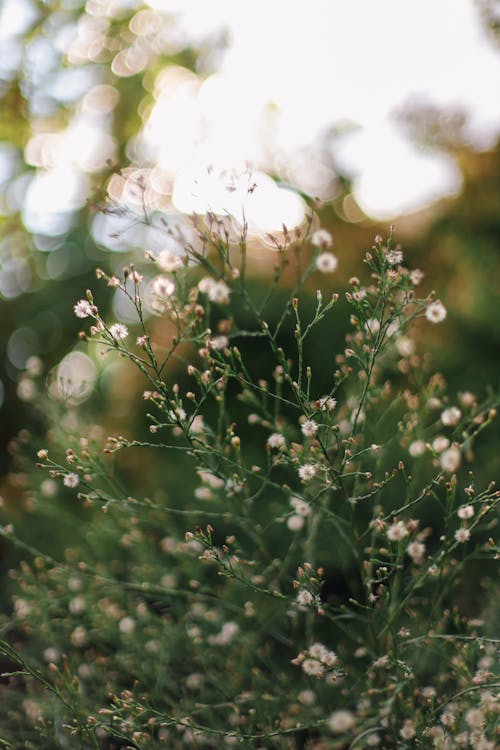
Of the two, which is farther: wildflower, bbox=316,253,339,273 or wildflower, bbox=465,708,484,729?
wildflower, bbox=316,253,339,273

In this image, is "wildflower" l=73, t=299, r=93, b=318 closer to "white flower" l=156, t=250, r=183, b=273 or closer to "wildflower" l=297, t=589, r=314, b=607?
"white flower" l=156, t=250, r=183, b=273

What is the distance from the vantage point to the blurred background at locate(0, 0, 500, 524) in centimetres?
366

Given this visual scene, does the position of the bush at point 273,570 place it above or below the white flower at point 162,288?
below

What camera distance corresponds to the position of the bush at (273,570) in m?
1.34

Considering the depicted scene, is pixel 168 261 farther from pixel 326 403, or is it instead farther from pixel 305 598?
pixel 305 598

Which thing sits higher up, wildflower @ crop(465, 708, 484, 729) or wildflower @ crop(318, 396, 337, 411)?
wildflower @ crop(318, 396, 337, 411)

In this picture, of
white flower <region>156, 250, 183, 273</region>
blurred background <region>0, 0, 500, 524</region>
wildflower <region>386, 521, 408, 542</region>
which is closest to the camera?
wildflower <region>386, 521, 408, 542</region>

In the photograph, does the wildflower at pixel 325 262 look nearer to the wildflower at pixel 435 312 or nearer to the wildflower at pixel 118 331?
the wildflower at pixel 435 312

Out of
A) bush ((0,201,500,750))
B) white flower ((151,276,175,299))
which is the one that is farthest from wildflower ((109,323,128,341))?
white flower ((151,276,175,299))

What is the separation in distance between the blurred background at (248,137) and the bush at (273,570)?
69 cm

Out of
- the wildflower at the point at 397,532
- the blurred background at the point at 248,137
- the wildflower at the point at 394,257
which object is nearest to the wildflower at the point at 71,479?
the wildflower at the point at 397,532

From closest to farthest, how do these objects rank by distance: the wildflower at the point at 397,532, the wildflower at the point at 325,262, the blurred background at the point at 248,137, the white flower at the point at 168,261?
the wildflower at the point at 397,532 < the white flower at the point at 168,261 < the wildflower at the point at 325,262 < the blurred background at the point at 248,137

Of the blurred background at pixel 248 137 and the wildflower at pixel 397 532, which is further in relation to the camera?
the blurred background at pixel 248 137

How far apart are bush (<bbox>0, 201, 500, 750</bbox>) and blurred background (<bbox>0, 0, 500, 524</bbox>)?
2.26 feet
